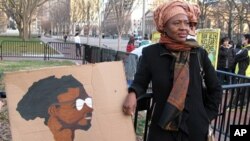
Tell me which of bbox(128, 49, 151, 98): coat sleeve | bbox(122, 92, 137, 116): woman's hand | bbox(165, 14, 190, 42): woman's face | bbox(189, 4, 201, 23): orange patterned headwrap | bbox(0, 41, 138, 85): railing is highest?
bbox(189, 4, 201, 23): orange patterned headwrap

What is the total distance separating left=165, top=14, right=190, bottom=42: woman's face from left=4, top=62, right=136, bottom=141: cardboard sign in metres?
0.41

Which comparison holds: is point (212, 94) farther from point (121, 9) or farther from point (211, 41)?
point (121, 9)

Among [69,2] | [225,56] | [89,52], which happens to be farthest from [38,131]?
[69,2]

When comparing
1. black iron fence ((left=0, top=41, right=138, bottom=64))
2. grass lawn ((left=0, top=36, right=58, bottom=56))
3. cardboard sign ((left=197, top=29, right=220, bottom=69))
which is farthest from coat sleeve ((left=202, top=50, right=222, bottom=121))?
grass lawn ((left=0, top=36, right=58, bottom=56))

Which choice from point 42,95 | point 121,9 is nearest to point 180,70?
point 42,95

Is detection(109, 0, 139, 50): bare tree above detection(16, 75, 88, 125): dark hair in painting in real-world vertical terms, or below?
above

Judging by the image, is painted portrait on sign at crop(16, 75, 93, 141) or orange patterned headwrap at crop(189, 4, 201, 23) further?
orange patterned headwrap at crop(189, 4, 201, 23)

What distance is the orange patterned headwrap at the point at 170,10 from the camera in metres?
2.56

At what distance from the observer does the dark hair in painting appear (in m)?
2.44

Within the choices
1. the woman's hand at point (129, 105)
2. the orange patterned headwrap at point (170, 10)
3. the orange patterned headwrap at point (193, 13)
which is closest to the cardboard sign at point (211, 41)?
the orange patterned headwrap at point (193, 13)

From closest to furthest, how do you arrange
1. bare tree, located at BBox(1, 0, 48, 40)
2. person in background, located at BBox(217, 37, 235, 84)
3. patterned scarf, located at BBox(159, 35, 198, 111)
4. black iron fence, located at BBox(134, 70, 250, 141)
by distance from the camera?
patterned scarf, located at BBox(159, 35, 198, 111) < black iron fence, located at BBox(134, 70, 250, 141) < person in background, located at BBox(217, 37, 235, 84) < bare tree, located at BBox(1, 0, 48, 40)

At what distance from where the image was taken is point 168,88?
8.56 ft

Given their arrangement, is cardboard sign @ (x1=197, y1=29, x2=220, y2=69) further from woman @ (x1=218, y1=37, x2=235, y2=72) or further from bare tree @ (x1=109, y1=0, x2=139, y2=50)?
bare tree @ (x1=109, y1=0, x2=139, y2=50)

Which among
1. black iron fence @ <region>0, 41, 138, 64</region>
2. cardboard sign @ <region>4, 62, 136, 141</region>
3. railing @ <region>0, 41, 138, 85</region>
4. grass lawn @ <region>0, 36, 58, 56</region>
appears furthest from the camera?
grass lawn @ <region>0, 36, 58, 56</region>
